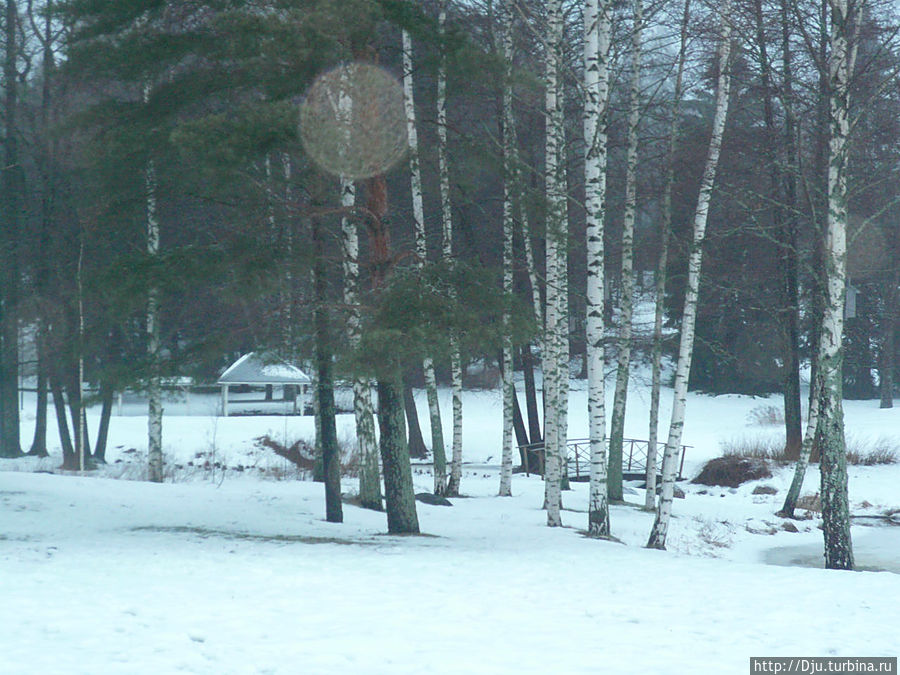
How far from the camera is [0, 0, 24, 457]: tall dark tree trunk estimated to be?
18422 mm

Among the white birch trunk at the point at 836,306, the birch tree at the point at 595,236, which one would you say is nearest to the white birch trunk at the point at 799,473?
the birch tree at the point at 595,236

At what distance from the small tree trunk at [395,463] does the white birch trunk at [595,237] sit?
2.51m

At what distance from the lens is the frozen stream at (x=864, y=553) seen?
12500mm

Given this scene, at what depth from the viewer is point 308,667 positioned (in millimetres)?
5637

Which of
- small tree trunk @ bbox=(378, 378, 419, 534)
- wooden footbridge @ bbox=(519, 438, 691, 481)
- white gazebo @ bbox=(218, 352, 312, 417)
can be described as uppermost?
white gazebo @ bbox=(218, 352, 312, 417)

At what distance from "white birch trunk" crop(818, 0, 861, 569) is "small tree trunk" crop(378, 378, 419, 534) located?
16.0 feet

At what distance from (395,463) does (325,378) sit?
1.43 metres

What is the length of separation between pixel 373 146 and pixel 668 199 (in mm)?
6964

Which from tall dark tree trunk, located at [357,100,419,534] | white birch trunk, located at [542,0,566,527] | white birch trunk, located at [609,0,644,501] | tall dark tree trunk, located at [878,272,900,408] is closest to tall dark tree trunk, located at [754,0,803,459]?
white birch trunk, located at [609,0,644,501]

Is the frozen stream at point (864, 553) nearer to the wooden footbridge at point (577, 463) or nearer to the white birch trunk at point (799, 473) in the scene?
the white birch trunk at point (799, 473)

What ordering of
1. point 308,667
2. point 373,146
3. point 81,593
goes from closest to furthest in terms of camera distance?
1. point 308,667
2. point 81,593
3. point 373,146

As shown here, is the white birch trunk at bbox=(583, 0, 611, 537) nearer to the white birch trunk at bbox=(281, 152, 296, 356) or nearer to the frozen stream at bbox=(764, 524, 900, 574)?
the frozen stream at bbox=(764, 524, 900, 574)

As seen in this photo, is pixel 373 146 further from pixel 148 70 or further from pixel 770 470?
pixel 770 470

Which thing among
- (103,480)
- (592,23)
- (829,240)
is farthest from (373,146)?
(103,480)
